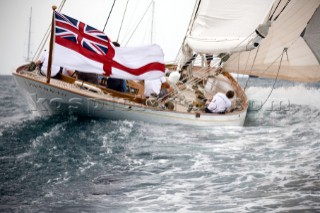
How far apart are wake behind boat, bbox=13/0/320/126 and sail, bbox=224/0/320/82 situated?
0.04 meters

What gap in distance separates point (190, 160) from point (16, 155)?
3.45 meters

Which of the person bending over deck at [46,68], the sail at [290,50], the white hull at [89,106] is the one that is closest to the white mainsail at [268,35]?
the sail at [290,50]

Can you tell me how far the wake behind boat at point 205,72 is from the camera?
402 inches

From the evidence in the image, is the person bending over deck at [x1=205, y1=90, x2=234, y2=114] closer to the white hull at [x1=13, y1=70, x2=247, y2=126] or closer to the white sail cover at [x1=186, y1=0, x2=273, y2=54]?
the white hull at [x1=13, y1=70, x2=247, y2=126]

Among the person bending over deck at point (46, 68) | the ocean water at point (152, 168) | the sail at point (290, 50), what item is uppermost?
the sail at point (290, 50)

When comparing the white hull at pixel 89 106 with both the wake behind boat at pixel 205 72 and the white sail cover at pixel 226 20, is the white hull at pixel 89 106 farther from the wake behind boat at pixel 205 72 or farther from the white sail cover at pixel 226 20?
the white sail cover at pixel 226 20

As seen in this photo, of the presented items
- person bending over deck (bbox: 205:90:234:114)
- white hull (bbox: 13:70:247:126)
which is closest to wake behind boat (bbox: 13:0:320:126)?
white hull (bbox: 13:70:247:126)

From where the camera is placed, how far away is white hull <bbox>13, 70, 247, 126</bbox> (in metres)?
9.95

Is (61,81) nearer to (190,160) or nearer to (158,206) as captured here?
(190,160)

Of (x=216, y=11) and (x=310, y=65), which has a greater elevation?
(x=216, y=11)

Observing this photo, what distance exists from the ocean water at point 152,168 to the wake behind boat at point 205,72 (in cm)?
40

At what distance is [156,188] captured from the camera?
568 cm

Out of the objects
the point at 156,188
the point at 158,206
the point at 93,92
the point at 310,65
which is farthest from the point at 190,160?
the point at 310,65

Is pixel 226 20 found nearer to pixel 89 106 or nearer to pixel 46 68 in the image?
pixel 89 106
